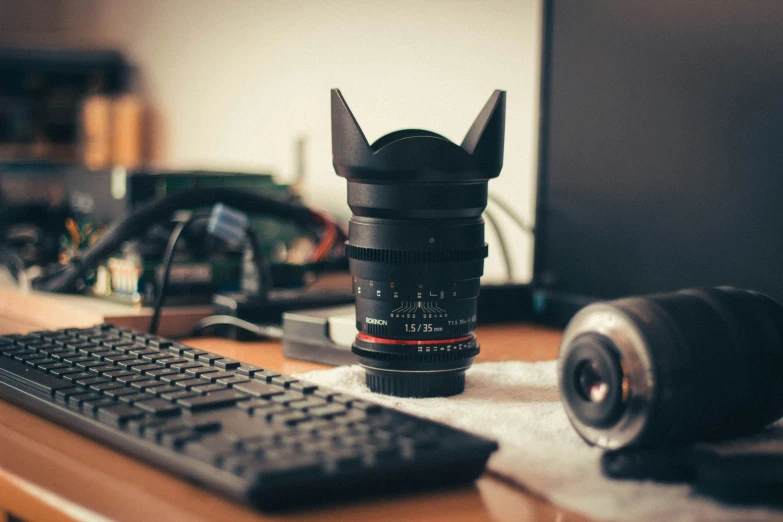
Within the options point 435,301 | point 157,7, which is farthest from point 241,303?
point 157,7

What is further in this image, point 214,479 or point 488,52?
point 488,52

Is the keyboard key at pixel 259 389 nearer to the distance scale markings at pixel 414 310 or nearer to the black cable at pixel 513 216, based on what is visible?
the distance scale markings at pixel 414 310

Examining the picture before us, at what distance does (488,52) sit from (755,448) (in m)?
0.74

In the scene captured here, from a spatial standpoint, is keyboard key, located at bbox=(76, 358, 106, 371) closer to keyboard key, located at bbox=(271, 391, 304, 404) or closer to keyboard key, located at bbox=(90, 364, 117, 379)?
keyboard key, located at bbox=(90, 364, 117, 379)

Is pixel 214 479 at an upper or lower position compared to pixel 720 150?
lower

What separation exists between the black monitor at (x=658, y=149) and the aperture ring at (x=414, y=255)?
26cm

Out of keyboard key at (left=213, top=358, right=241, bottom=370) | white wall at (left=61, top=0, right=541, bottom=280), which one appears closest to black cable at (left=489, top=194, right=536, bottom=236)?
white wall at (left=61, top=0, right=541, bottom=280)

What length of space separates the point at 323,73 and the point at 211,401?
1.01 metres

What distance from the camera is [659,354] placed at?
1.57 ft

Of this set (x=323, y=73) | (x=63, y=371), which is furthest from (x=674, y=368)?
(x=323, y=73)

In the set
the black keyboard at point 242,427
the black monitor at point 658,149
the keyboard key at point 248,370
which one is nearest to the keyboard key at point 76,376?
the black keyboard at point 242,427

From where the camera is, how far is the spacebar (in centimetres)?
60

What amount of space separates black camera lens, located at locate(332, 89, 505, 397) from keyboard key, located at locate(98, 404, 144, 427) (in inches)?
7.4

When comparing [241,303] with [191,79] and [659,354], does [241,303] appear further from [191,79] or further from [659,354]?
[191,79]
